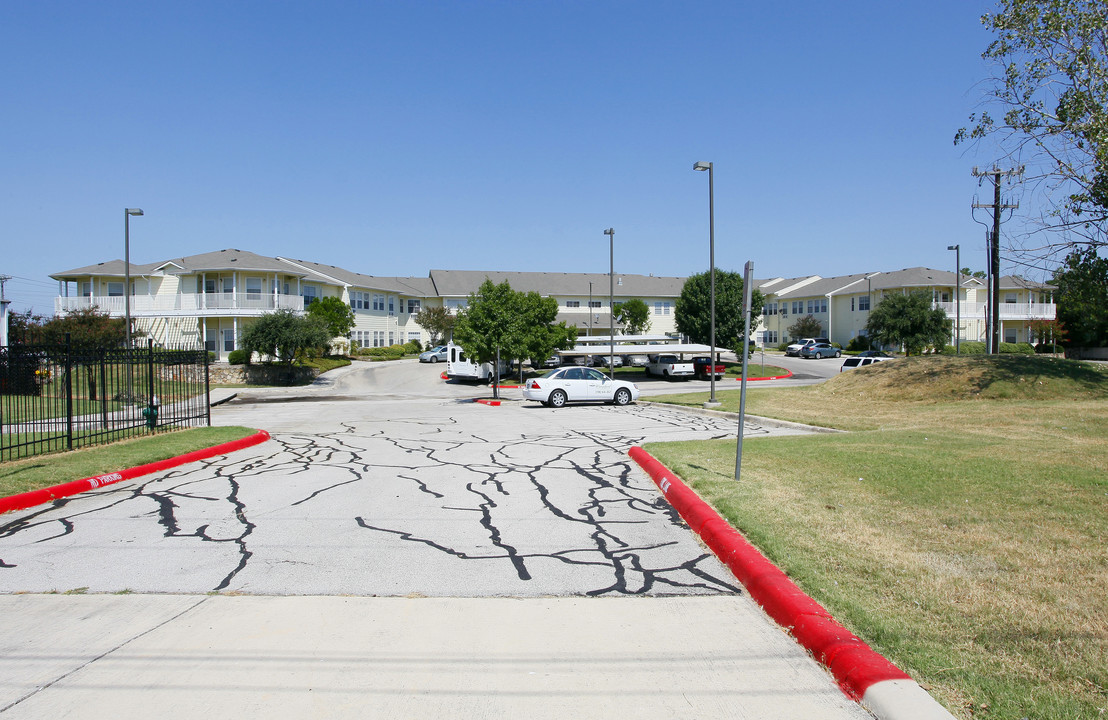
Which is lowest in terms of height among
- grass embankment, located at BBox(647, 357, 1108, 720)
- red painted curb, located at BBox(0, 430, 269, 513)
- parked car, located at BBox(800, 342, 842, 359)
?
red painted curb, located at BBox(0, 430, 269, 513)

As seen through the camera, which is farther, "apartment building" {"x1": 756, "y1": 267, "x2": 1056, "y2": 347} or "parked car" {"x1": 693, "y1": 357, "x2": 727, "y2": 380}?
"apartment building" {"x1": 756, "y1": 267, "x2": 1056, "y2": 347}

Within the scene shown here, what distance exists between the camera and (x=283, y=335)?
131 feet

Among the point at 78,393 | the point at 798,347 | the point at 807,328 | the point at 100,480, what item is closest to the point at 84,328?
the point at 78,393

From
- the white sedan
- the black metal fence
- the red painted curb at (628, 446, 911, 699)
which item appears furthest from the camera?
the white sedan

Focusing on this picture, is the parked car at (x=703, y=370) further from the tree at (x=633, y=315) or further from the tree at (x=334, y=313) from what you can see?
the tree at (x=633, y=315)

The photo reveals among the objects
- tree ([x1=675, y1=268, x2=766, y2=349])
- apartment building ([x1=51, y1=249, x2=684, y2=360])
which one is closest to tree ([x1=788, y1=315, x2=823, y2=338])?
tree ([x1=675, y1=268, x2=766, y2=349])

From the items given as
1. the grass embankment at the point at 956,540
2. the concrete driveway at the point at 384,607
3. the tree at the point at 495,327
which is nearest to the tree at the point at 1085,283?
the grass embankment at the point at 956,540

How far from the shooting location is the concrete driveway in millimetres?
3793

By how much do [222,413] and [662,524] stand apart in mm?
23094

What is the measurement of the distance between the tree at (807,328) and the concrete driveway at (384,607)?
6735 centimetres

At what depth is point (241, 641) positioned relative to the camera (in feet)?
14.9

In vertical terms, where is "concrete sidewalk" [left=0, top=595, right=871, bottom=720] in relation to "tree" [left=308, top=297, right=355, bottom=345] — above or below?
below

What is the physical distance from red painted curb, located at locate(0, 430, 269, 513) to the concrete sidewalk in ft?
13.7

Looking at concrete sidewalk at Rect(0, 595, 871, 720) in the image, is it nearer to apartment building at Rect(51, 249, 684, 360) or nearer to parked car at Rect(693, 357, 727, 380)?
apartment building at Rect(51, 249, 684, 360)
